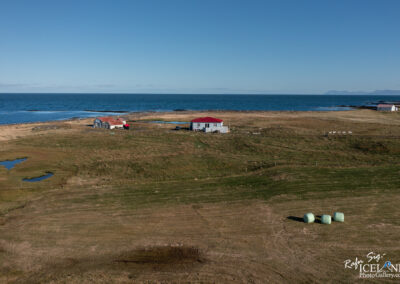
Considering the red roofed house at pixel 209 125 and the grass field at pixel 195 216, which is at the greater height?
the red roofed house at pixel 209 125

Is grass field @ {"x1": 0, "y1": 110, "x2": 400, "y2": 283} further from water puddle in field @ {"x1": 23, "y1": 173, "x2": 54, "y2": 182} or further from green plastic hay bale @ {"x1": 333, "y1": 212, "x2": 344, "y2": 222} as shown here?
water puddle in field @ {"x1": 23, "y1": 173, "x2": 54, "y2": 182}

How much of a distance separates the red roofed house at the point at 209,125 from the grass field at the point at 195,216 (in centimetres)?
2641

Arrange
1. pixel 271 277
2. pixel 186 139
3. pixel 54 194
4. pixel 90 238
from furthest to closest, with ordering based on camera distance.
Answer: pixel 186 139
pixel 54 194
pixel 90 238
pixel 271 277

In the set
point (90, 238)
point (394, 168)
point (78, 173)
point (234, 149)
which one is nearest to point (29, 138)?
point (78, 173)

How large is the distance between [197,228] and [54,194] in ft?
58.2

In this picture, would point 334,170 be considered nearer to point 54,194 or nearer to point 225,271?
point 225,271

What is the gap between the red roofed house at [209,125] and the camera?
7631 centimetres

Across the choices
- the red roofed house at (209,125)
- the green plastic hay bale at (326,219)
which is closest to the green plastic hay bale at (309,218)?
the green plastic hay bale at (326,219)

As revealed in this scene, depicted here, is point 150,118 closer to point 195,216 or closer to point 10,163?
point 10,163

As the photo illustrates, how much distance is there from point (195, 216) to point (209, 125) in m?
53.1

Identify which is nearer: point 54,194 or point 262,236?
point 262,236

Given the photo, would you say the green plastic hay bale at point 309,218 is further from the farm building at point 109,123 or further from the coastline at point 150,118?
the farm building at point 109,123

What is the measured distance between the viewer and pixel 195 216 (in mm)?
25578

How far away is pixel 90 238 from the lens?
2202 centimetres
